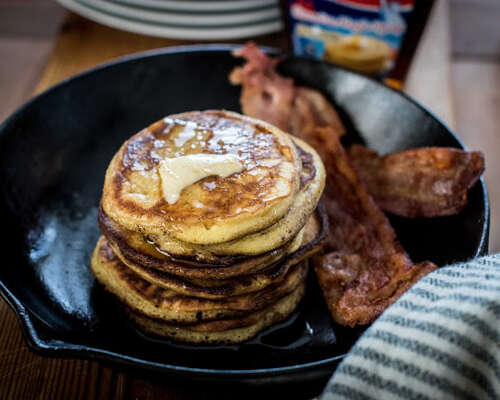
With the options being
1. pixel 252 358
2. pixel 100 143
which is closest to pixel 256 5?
pixel 100 143

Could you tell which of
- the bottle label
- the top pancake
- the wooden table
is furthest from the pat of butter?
the bottle label

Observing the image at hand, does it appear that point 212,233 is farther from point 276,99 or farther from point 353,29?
point 353,29

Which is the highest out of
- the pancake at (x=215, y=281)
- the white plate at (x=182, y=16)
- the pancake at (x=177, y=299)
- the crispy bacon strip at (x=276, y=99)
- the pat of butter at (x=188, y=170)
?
the white plate at (x=182, y=16)

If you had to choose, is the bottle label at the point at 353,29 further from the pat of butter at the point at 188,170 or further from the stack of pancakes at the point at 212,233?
the pat of butter at the point at 188,170

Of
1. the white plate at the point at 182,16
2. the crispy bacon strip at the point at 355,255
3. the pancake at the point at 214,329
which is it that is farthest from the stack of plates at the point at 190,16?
the pancake at the point at 214,329

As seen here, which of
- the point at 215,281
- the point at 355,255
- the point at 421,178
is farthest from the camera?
the point at 421,178

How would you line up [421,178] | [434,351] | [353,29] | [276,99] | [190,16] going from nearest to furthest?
[434,351] → [421,178] → [276,99] → [353,29] → [190,16]

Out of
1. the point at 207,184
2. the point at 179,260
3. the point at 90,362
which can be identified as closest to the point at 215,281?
the point at 179,260
